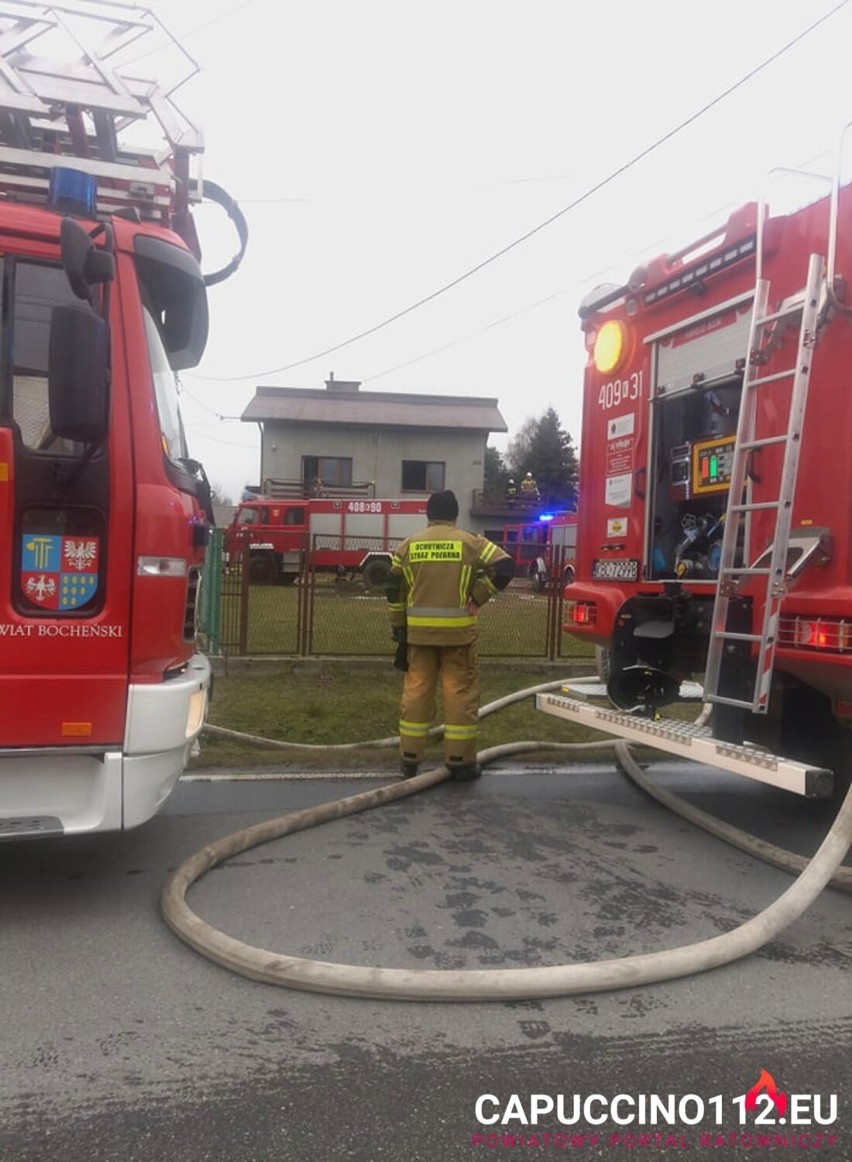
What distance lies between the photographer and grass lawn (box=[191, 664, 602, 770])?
20.2 ft

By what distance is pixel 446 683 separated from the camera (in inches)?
219

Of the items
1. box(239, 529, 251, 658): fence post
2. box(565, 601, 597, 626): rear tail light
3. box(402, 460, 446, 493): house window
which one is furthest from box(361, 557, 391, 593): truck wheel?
box(402, 460, 446, 493): house window

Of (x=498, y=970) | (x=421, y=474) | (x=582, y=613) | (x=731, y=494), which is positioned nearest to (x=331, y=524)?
(x=421, y=474)

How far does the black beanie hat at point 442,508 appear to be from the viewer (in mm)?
5707

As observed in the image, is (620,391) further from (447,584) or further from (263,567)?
(263,567)

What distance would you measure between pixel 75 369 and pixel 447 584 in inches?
117

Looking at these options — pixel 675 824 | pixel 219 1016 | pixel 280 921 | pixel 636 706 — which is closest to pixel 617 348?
pixel 636 706

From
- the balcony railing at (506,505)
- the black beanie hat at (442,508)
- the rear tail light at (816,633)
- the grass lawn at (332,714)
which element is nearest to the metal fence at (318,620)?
the grass lawn at (332,714)

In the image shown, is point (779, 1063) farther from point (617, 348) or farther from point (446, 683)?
point (617, 348)

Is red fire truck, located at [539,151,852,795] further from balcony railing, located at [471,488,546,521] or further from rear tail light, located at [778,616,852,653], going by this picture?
balcony railing, located at [471,488,546,521]

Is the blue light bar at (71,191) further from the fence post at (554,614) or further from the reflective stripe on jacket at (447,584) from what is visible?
the fence post at (554,614)

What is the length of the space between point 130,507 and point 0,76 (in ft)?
6.79

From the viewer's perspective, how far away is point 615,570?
18.5 feet

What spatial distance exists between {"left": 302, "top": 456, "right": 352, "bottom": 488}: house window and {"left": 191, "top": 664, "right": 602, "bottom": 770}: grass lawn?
2407 centimetres
